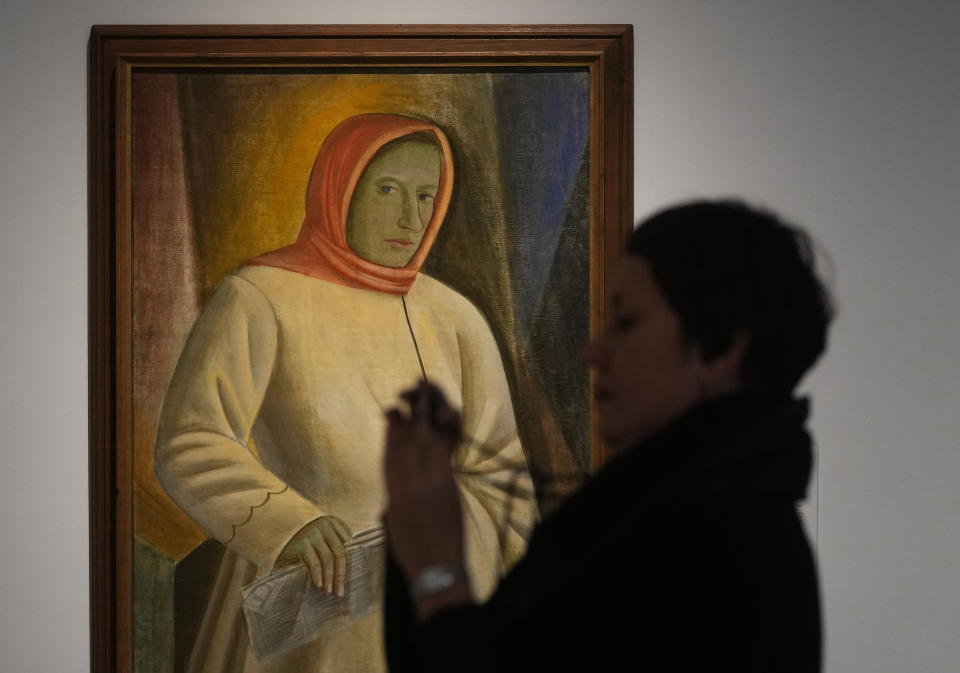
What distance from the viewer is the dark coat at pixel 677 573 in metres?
0.74

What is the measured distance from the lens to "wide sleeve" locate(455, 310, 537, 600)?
1.88 metres

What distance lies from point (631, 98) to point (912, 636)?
1.17 metres

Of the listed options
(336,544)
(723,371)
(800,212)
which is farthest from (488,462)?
(723,371)

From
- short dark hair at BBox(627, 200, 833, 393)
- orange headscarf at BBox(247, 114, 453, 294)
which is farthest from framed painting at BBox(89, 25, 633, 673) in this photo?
short dark hair at BBox(627, 200, 833, 393)

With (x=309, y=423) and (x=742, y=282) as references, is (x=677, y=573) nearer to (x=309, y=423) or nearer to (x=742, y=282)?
(x=742, y=282)

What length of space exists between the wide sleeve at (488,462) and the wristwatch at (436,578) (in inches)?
43.3

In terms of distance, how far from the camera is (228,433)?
1866mm

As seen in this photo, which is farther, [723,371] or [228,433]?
[228,433]

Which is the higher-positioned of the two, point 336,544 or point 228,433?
point 228,433

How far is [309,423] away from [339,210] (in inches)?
16.1

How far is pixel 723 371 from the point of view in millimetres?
832

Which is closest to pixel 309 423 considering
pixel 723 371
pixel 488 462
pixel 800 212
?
pixel 488 462

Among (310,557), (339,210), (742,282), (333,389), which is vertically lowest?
(310,557)

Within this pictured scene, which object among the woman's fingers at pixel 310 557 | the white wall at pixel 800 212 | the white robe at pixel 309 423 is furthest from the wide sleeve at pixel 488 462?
the white wall at pixel 800 212
